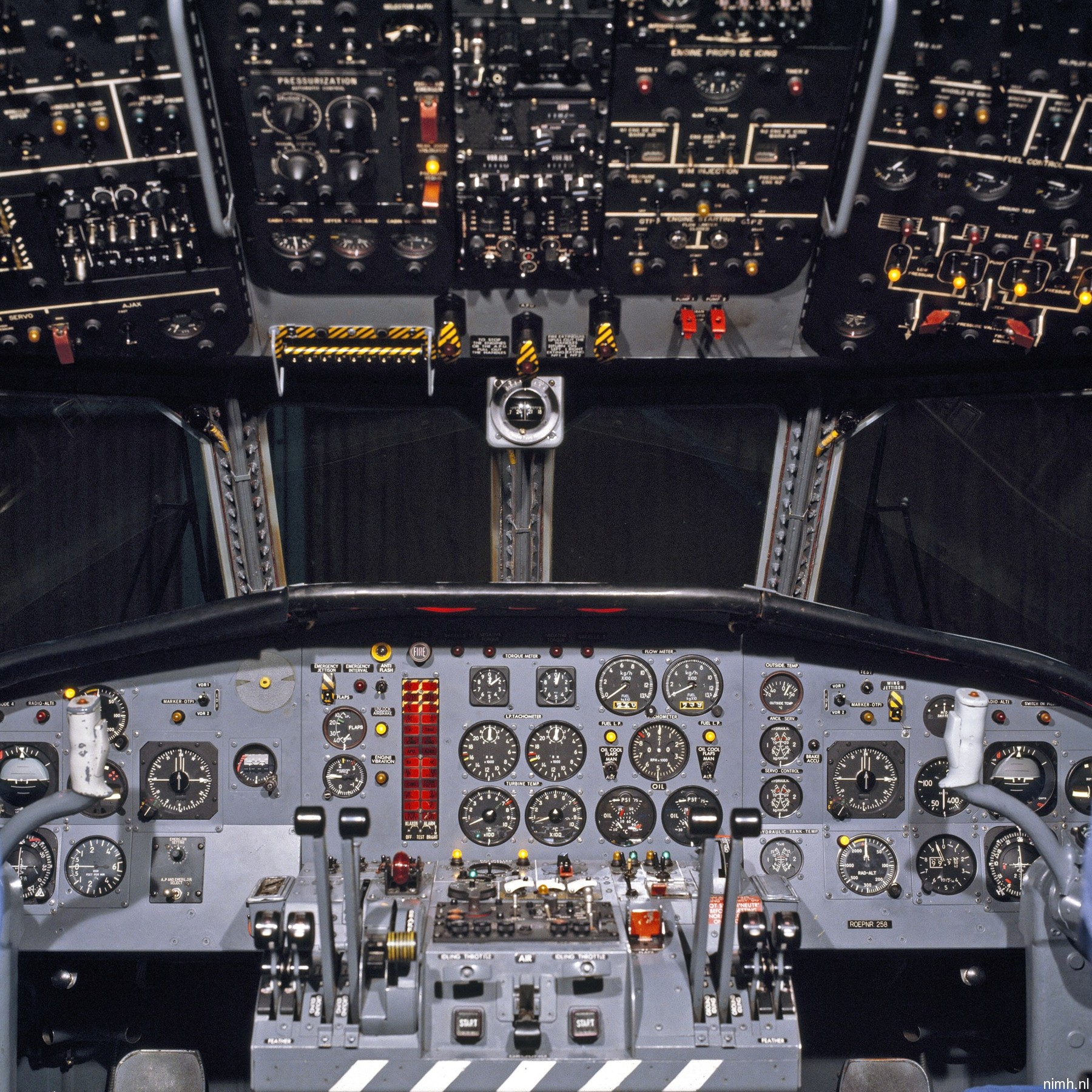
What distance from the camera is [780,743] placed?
4184mm

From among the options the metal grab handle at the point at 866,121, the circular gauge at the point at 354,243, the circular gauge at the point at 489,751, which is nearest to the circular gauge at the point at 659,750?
the circular gauge at the point at 489,751

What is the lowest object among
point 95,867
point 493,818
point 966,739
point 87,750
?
point 95,867

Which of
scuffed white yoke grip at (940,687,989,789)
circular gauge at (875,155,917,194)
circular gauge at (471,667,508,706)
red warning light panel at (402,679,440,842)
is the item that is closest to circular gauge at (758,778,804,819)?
scuffed white yoke grip at (940,687,989,789)

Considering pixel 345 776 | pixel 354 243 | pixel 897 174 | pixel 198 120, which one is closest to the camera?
pixel 198 120

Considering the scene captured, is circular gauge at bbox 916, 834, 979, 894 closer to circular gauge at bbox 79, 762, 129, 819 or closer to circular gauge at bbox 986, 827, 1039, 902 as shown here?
circular gauge at bbox 986, 827, 1039, 902

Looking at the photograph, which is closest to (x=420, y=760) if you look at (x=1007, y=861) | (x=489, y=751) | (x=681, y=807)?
(x=489, y=751)

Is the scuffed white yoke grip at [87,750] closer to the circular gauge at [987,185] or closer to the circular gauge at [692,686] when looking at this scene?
the circular gauge at [692,686]

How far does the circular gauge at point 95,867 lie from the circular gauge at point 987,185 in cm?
360

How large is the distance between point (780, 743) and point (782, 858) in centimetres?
41

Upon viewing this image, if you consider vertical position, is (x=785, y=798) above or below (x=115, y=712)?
below

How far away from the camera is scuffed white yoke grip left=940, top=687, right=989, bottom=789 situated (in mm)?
3652

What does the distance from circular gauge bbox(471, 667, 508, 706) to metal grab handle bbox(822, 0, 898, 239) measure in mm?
1881

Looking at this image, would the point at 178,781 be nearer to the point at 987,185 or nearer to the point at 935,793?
the point at 935,793

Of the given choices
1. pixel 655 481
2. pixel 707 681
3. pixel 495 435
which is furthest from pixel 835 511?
pixel 495 435
